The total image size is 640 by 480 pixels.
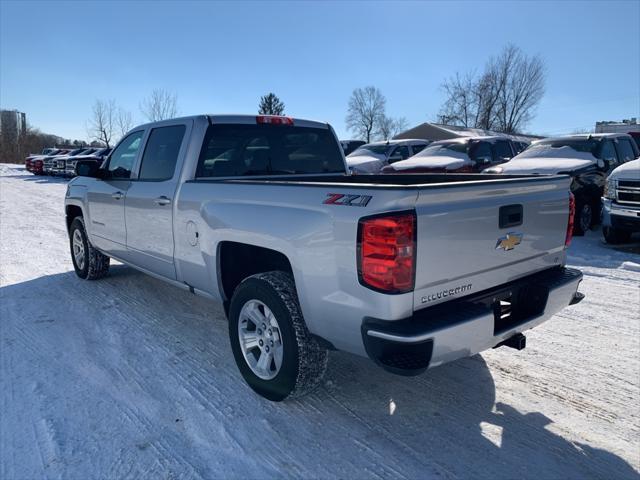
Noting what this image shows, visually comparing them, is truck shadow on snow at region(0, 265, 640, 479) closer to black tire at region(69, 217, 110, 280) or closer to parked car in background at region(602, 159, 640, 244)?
black tire at region(69, 217, 110, 280)

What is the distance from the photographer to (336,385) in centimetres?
338

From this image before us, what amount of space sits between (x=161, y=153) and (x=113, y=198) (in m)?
1.03

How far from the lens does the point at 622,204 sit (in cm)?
770

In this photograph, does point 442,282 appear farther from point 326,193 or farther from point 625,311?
point 625,311

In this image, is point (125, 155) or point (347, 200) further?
point (125, 155)

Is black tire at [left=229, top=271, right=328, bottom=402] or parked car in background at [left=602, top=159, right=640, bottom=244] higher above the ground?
parked car in background at [left=602, top=159, right=640, bottom=244]

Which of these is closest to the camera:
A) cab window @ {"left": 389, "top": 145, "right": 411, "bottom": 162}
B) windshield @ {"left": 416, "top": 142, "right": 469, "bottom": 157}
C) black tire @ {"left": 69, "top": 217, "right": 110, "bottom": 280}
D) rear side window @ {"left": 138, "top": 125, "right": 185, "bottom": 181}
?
rear side window @ {"left": 138, "top": 125, "right": 185, "bottom": 181}

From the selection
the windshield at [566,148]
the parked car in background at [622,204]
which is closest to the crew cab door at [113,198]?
the parked car in background at [622,204]

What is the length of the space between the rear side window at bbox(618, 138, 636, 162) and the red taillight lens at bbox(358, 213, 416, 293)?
9.81 metres

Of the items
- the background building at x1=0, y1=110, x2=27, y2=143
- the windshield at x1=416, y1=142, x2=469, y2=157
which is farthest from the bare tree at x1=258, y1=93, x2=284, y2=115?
the windshield at x1=416, y1=142, x2=469, y2=157

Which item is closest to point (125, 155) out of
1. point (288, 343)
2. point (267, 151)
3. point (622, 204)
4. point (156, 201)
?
point (156, 201)

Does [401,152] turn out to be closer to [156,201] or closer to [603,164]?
[603,164]

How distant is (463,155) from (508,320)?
9.50 metres

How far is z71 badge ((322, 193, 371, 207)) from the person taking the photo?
7.88ft
